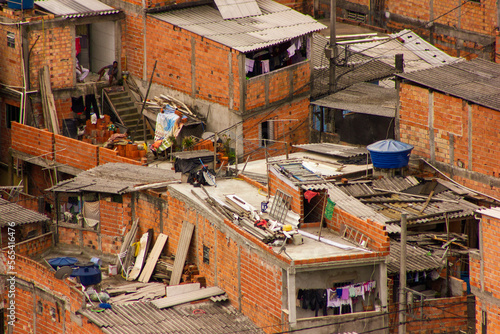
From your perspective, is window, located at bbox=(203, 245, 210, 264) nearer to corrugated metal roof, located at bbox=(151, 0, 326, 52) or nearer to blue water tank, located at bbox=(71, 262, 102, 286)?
blue water tank, located at bbox=(71, 262, 102, 286)

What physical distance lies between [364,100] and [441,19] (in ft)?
34.8

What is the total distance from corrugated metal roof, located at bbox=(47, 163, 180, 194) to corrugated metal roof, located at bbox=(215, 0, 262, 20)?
28.5 feet

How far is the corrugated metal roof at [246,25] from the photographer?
4478cm

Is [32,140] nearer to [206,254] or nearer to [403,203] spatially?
[206,254]

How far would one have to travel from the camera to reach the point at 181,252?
125 feet

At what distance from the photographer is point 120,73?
48.7 meters

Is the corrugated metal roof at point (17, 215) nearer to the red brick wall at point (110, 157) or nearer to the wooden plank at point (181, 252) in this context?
the red brick wall at point (110, 157)

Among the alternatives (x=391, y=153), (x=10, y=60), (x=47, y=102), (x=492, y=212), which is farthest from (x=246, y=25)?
(x=492, y=212)

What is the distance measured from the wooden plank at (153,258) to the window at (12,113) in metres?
10.8

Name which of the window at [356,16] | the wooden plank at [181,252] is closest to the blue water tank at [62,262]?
the wooden plank at [181,252]

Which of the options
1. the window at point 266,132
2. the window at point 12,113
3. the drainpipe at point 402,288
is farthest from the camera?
the window at point 12,113

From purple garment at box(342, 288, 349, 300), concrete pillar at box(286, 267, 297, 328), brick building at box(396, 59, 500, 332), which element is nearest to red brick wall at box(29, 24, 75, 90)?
brick building at box(396, 59, 500, 332)

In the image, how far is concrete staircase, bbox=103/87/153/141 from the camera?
47438 millimetres

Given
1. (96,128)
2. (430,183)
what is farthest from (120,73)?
(430,183)
